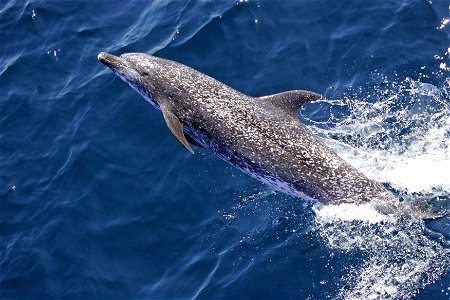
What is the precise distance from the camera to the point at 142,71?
12.1 meters

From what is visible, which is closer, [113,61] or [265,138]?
[265,138]

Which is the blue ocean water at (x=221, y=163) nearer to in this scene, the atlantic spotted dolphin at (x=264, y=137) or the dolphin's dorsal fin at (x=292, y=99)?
the atlantic spotted dolphin at (x=264, y=137)

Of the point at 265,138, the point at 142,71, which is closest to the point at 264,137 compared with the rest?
the point at 265,138

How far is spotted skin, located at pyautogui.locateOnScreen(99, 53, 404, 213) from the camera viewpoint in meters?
9.96

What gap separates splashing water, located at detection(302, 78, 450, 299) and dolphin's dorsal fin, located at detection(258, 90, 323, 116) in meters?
1.75

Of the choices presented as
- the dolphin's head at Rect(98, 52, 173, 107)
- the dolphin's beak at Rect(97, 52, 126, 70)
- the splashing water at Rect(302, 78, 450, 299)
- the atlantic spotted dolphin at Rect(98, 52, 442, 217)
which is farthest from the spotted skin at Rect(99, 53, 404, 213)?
the dolphin's beak at Rect(97, 52, 126, 70)

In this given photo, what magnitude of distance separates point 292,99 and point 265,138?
1.05 meters

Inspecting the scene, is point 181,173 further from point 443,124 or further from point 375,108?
point 443,124

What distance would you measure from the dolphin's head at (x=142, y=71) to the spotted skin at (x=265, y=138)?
0.45ft

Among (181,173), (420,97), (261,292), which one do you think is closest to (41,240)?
(181,173)

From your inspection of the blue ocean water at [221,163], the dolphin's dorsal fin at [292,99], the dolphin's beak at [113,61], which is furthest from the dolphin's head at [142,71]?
the dolphin's dorsal fin at [292,99]

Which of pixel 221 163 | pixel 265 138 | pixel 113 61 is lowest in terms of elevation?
pixel 221 163

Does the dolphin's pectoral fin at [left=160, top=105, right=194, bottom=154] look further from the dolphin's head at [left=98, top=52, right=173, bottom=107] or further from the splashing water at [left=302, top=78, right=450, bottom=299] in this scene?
the splashing water at [left=302, top=78, right=450, bottom=299]

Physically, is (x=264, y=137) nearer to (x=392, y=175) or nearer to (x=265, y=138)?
(x=265, y=138)
